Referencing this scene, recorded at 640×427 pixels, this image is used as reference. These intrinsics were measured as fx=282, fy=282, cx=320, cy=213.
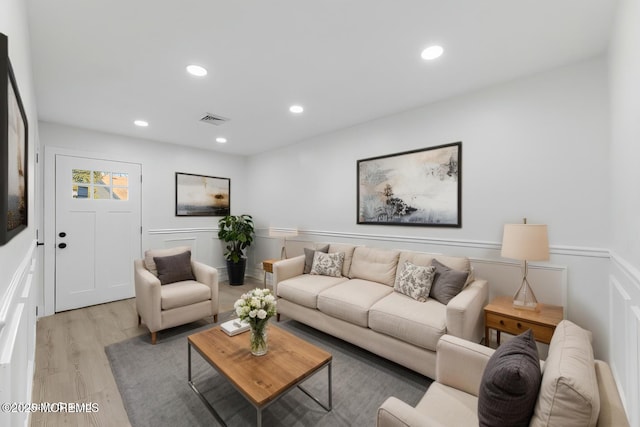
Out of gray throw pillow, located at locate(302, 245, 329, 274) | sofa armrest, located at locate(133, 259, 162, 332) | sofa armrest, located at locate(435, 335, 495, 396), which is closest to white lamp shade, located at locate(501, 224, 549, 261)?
sofa armrest, located at locate(435, 335, 495, 396)

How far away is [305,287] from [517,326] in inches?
76.1

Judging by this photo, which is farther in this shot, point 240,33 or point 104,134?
point 104,134

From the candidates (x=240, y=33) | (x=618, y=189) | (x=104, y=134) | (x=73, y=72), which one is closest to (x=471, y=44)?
(x=618, y=189)

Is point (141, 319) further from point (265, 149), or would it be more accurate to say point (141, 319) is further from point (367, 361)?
point (265, 149)

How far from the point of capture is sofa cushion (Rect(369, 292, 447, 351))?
2132 mm

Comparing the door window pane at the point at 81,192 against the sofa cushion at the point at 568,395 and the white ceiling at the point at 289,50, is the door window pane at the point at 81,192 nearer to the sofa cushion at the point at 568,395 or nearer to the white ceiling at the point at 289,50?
the white ceiling at the point at 289,50

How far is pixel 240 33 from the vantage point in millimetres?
1915

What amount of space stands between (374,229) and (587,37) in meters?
2.51

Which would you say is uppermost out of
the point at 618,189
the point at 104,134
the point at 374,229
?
the point at 104,134

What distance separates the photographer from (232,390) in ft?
6.99

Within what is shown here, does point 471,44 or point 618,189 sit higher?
point 471,44

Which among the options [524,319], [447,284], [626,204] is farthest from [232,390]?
[626,204]

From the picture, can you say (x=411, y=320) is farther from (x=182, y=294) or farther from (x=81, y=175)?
(x=81, y=175)

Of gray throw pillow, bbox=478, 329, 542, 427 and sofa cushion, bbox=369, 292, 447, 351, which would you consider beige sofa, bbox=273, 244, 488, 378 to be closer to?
sofa cushion, bbox=369, 292, 447, 351
